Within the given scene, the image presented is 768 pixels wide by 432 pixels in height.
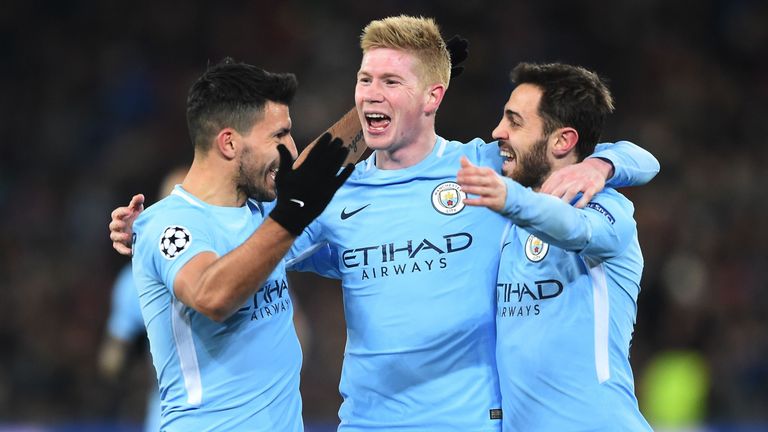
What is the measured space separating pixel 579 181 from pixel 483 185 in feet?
2.44

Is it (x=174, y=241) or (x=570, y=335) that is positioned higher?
(x=174, y=241)

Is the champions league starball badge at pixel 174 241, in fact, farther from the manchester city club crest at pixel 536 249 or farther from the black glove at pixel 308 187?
the manchester city club crest at pixel 536 249

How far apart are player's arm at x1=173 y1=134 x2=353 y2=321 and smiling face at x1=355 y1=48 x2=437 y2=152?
0.94m

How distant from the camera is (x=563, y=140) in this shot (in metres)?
5.44

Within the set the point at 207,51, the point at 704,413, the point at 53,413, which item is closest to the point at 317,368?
the point at 53,413

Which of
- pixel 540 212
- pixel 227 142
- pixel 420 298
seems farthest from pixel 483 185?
pixel 227 142

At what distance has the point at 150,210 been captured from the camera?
201 inches

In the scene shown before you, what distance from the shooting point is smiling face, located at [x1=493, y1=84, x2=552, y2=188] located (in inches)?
214

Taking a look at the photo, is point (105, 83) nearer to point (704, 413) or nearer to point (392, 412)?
point (704, 413)

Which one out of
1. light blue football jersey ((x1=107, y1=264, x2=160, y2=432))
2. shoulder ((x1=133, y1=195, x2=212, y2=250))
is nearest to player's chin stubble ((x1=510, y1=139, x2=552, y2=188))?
shoulder ((x1=133, y1=195, x2=212, y2=250))

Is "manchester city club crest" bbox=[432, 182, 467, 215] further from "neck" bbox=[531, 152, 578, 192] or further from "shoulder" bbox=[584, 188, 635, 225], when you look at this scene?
"shoulder" bbox=[584, 188, 635, 225]

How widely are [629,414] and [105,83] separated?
38.5 ft

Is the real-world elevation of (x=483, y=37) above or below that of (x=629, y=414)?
above

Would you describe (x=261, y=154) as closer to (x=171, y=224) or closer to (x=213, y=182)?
(x=213, y=182)
